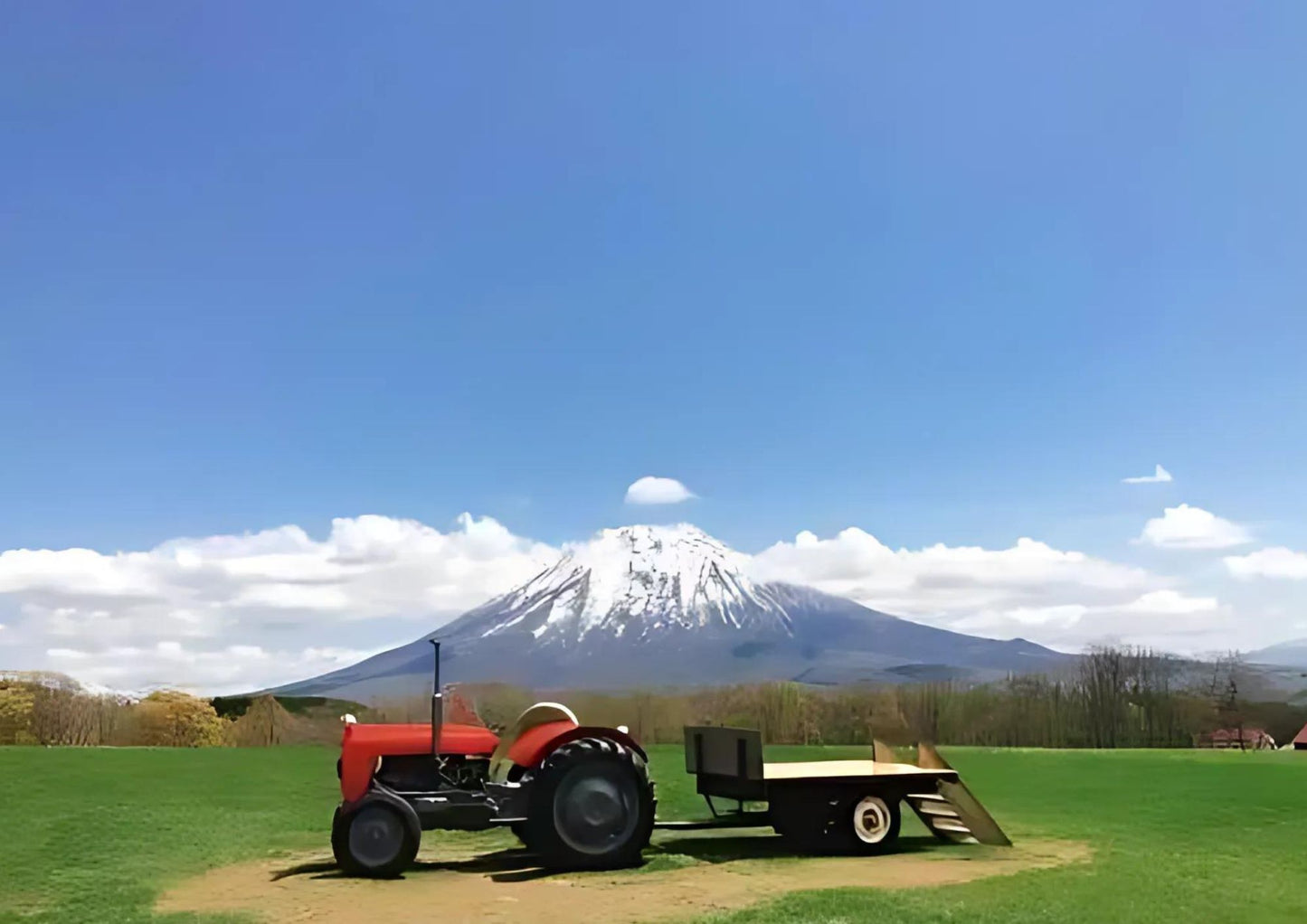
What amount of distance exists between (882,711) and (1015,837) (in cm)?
1791

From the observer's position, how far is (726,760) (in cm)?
1268

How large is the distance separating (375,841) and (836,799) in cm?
475

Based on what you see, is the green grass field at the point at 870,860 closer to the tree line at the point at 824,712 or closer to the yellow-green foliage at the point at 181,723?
the tree line at the point at 824,712

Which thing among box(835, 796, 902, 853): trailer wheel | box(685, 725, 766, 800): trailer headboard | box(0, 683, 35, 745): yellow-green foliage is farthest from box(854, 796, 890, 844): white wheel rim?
box(0, 683, 35, 745): yellow-green foliage

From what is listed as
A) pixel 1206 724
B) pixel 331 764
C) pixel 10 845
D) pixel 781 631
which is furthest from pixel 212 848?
pixel 781 631

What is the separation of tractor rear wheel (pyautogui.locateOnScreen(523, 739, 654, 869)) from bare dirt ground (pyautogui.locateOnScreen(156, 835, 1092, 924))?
0.28 m

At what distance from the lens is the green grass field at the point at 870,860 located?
9094 millimetres

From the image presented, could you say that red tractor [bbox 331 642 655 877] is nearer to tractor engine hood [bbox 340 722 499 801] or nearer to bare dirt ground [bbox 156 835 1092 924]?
tractor engine hood [bbox 340 722 499 801]

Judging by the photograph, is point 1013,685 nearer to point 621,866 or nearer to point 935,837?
point 935,837

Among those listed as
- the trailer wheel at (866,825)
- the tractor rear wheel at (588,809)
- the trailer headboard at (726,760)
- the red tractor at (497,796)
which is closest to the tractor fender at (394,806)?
the red tractor at (497,796)

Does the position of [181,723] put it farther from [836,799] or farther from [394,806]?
[836,799]

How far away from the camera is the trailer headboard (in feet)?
40.0

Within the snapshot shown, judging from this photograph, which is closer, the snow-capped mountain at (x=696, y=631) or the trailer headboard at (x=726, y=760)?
the trailer headboard at (x=726, y=760)

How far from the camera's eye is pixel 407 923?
8391mm
